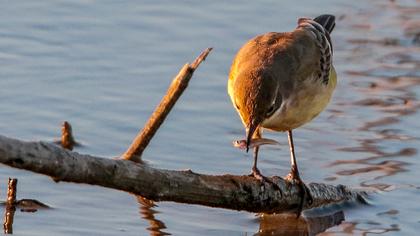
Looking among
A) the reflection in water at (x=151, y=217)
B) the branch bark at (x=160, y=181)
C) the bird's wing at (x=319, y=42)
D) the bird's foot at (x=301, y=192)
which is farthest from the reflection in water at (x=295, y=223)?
the bird's wing at (x=319, y=42)

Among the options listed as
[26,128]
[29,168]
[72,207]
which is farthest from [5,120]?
[29,168]

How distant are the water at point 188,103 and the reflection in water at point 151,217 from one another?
0.02m

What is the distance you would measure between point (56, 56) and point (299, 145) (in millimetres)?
2907

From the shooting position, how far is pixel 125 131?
1153 centimetres

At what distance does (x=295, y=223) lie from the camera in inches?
393

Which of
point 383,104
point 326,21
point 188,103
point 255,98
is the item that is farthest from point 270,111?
point 383,104

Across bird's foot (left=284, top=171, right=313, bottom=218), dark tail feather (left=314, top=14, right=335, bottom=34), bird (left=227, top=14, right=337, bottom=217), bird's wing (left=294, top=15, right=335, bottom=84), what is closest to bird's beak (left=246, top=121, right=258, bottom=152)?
bird (left=227, top=14, right=337, bottom=217)

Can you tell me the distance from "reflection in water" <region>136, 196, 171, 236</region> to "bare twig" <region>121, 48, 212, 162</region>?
448 millimetres

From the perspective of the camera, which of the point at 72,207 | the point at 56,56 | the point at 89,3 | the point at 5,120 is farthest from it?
the point at 89,3

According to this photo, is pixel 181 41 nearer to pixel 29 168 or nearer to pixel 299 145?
pixel 299 145

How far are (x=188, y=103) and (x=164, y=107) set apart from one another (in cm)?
271

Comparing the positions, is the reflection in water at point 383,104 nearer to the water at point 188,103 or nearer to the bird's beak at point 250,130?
the water at point 188,103

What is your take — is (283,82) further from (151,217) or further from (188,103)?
(188,103)

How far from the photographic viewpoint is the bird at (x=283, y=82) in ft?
29.0
